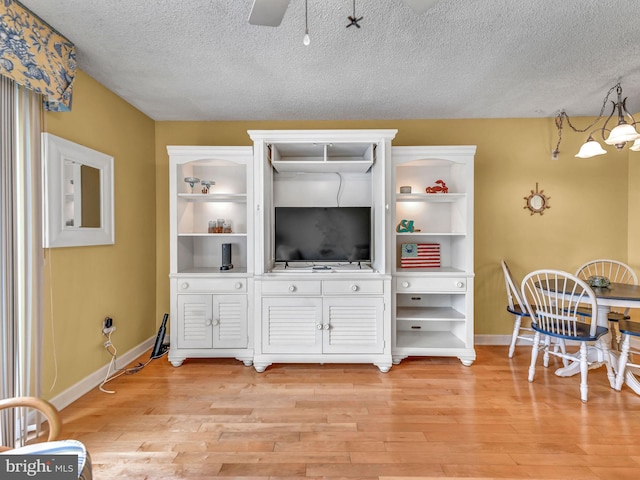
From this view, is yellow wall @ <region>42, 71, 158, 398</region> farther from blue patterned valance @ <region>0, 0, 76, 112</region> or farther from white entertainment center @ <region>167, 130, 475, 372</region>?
white entertainment center @ <region>167, 130, 475, 372</region>

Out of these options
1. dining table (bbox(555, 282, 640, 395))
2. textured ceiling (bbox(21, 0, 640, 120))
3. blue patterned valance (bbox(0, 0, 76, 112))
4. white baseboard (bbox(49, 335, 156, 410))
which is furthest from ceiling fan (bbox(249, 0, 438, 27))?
white baseboard (bbox(49, 335, 156, 410))

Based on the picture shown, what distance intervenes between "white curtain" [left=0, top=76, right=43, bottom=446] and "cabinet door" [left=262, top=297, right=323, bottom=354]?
4.98ft

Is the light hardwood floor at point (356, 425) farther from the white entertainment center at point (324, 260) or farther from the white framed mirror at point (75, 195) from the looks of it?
the white framed mirror at point (75, 195)

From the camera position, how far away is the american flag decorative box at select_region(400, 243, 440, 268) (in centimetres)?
320

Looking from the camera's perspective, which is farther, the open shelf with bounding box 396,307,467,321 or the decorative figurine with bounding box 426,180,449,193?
the decorative figurine with bounding box 426,180,449,193

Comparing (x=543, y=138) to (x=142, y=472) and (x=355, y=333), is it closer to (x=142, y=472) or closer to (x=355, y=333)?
(x=355, y=333)

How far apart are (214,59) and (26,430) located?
2.55m

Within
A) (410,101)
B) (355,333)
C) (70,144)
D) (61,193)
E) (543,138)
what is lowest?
(355,333)

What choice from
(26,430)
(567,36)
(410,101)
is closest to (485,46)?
(567,36)

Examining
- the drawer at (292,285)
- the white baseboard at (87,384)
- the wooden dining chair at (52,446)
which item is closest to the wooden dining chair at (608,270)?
the drawer at (292,285)

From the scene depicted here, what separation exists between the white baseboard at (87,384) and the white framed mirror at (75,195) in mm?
1024

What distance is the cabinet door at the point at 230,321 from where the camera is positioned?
2965 mm

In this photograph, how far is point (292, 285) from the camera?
2.84 metres

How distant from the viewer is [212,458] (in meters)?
1.76
